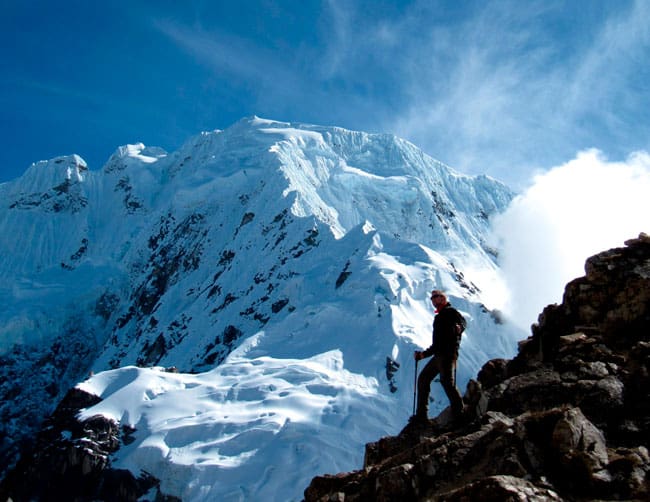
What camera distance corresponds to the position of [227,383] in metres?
59.3

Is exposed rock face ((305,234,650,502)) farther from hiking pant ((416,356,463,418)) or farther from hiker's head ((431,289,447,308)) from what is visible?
hiker's head ((431,289,447,308))

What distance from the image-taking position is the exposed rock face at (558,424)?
21.0 ft

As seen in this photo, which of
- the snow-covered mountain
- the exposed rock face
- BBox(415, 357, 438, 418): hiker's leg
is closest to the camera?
the exposed rock face

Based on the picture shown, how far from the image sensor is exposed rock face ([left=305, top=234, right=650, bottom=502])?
640 cm

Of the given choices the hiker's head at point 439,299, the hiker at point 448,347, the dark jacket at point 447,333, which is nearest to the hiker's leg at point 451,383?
the hiker at point 448,347

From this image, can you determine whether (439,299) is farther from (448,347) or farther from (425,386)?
(425,386)

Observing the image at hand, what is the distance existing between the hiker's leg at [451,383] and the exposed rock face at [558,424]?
0.70ft

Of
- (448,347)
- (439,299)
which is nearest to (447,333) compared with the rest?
(448,347)

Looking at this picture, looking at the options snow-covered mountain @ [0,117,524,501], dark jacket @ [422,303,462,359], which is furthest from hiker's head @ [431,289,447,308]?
snow-covered mountain @ [0,117,524,501]

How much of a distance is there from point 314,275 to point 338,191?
165ft

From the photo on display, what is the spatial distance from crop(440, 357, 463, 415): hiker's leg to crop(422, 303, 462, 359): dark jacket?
11cm

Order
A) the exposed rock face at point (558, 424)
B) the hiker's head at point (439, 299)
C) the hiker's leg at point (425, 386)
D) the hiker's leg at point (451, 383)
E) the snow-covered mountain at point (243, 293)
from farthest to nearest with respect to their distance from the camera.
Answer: the snow-covered mountain at point (243, 293), the hiker's leg at point (425, 386), the hiker's head at point (439, 299), the hiker's leg at point (451, 383), the exposed rock face at point (558, 424)

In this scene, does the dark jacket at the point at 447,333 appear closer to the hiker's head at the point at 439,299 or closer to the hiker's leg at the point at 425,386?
the hiker's head at the point at 439,299

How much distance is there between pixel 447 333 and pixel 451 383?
2.28 ft
